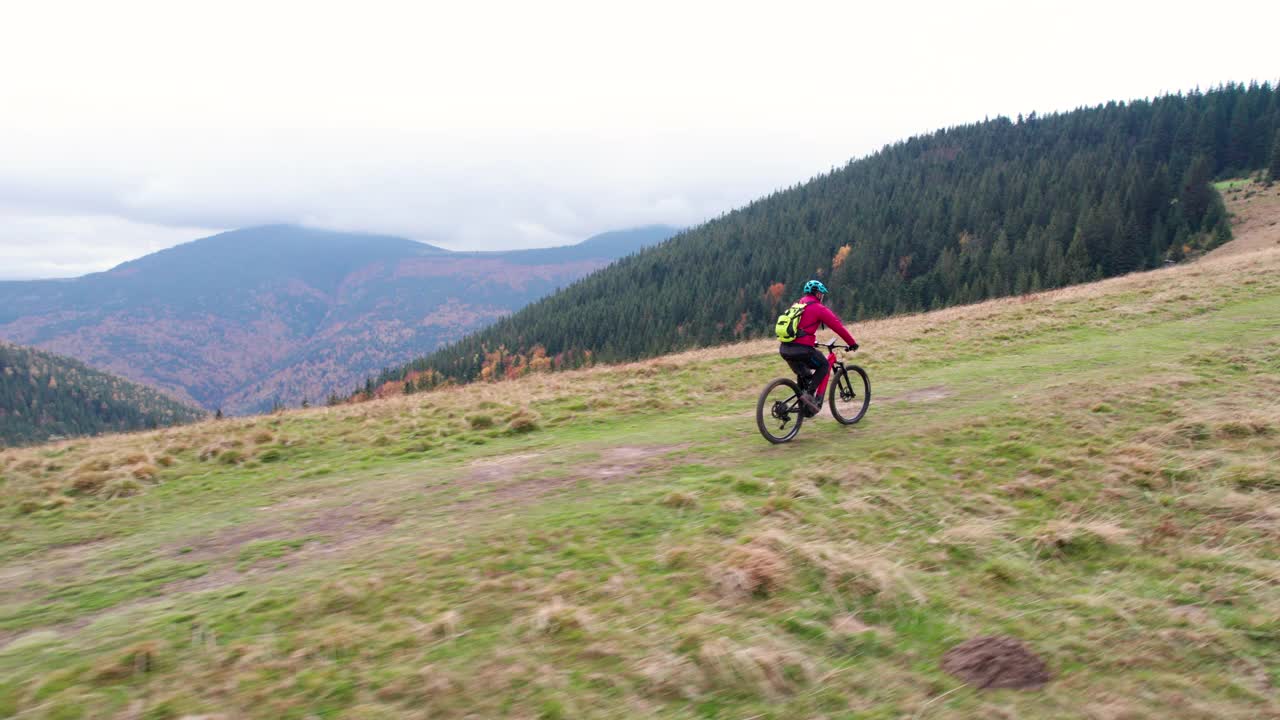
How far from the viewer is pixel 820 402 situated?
10047mm

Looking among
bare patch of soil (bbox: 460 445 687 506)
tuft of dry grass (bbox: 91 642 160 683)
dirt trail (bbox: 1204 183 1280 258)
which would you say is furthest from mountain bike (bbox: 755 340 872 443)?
dirt trail (bbox: 1204 183 1280 258)

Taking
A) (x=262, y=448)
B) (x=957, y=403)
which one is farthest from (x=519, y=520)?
(x=957, y=403)

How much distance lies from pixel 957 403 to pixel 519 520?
872cm

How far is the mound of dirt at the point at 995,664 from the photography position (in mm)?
3908

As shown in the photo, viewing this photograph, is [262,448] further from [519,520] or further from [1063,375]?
[1063,375]

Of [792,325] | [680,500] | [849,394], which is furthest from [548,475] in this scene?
[849,394]

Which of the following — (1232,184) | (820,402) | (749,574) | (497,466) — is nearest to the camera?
(749,574)

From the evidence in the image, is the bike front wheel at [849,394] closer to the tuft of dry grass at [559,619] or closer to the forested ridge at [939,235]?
the tuft of dry grass at [559,619]

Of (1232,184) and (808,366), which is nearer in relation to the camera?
(808,366)

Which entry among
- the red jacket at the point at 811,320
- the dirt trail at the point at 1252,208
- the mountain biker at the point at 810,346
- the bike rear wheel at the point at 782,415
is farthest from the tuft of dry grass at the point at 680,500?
the dirt trail at the point at 1252,208

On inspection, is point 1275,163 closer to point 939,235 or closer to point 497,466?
point 939,235

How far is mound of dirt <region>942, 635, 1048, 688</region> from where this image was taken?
3908 mm

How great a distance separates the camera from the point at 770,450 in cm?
945

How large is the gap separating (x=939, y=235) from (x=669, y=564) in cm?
13002
